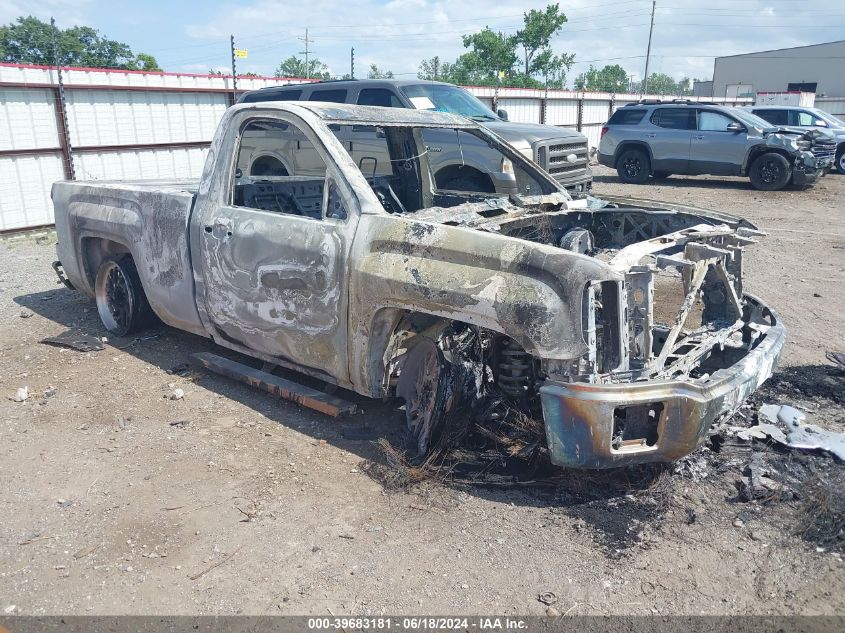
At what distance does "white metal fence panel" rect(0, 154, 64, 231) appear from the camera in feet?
34.6

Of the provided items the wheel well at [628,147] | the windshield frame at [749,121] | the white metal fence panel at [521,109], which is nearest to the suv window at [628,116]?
the wheel well at [628,147]

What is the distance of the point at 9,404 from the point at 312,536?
2742mm

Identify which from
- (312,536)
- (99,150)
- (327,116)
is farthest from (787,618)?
(99,150)

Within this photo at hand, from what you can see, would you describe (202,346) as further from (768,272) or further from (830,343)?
(768,272)

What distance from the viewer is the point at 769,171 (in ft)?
50.6

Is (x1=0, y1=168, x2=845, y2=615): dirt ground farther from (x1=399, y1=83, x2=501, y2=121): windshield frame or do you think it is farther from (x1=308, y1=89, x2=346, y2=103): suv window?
(x1=308, y1=89, x2=346, y2=103): suv window

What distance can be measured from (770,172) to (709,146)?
1410 millimetres

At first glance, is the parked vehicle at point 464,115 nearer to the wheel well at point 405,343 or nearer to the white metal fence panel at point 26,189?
the white metal fence panel at point 26,189

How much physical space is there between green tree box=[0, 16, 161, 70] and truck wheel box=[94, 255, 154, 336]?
4510 centimetres

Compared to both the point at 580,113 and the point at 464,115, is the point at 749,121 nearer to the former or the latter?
the point at 580,113

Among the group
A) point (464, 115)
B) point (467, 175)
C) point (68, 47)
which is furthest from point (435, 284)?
point (68, 47)

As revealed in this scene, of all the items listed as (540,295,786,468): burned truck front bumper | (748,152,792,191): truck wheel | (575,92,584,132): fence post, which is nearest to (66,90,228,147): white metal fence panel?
(540,295,786,468): burned truck front bumper

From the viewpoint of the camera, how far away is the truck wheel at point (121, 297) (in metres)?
5.60

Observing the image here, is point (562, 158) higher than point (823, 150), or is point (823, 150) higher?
point (562, 158)
